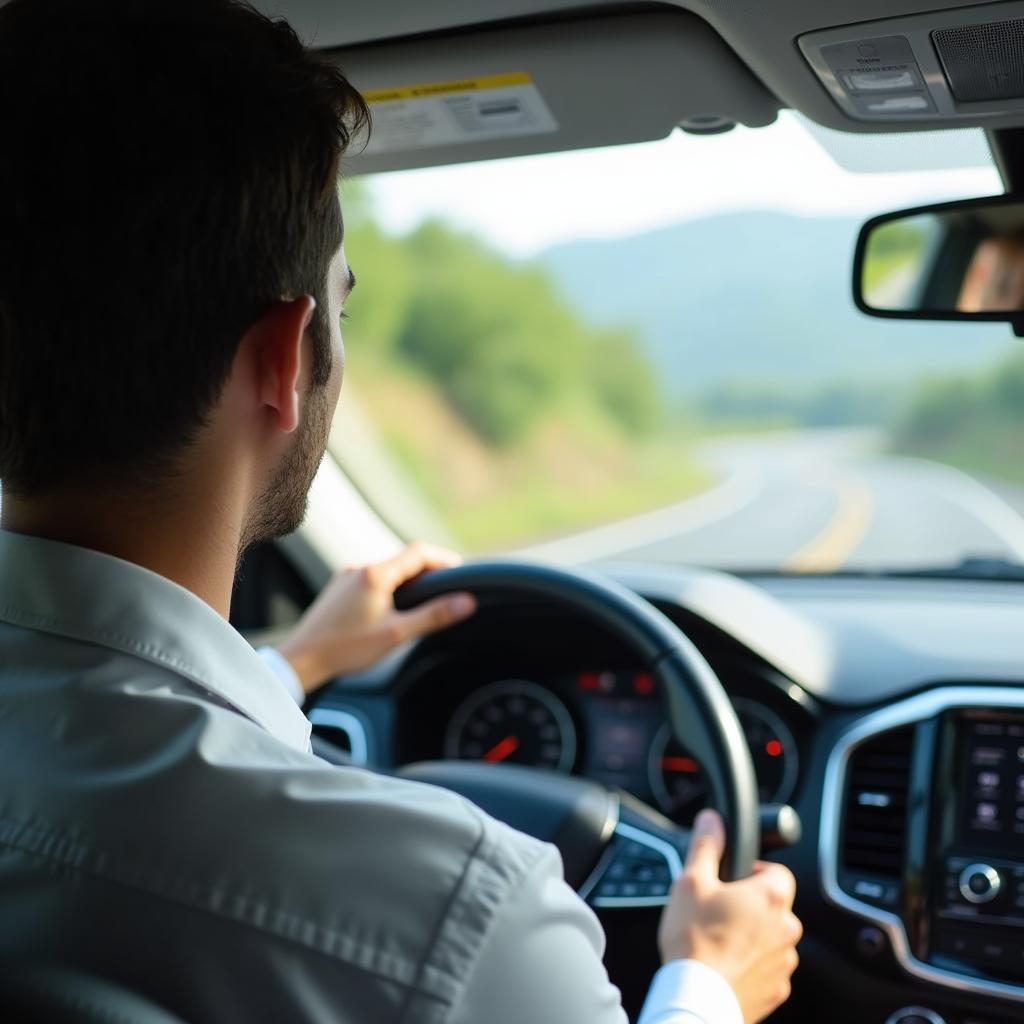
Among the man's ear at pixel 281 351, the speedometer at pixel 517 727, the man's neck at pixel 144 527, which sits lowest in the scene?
the speedometer at pixel 517 727

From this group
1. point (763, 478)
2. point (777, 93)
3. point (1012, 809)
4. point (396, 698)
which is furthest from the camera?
point (763, 478)

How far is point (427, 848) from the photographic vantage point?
104 cm

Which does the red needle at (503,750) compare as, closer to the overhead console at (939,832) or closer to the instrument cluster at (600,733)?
the instrument cluster at (600,733)

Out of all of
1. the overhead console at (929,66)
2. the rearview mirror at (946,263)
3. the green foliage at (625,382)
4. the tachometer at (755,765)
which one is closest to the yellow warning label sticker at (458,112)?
the overhead console at (929,66)

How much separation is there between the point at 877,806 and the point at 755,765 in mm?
278

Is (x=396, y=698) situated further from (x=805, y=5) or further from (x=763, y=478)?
(x=763, y=478)

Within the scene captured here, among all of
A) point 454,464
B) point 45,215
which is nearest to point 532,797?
→ point 45,215

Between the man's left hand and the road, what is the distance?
119 centimetres

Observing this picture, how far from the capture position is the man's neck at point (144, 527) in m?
1.22

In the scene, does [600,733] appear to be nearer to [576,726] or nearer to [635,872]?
[576,726]

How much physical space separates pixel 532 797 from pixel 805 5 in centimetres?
134

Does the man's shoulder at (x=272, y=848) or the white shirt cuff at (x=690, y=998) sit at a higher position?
the man's shoulder at (x=272, y=848)

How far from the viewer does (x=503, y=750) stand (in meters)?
2.95

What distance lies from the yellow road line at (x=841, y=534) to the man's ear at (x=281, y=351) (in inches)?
96.0
